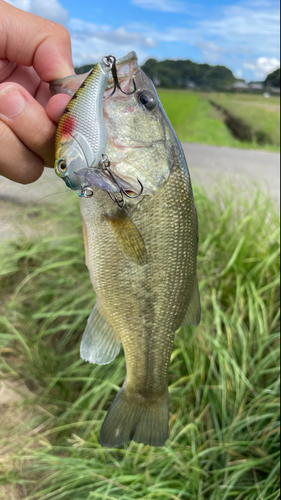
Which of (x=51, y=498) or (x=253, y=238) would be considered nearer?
(x=51, y=498)

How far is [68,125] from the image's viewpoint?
0.54 metres

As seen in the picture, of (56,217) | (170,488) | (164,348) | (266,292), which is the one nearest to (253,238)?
(266,292)

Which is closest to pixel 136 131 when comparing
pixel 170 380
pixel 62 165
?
pixel 62 165

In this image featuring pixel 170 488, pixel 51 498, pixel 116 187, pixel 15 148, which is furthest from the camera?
pixel 170 488

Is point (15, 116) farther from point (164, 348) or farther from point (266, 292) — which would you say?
point (266, 292)

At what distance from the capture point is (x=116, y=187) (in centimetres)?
57

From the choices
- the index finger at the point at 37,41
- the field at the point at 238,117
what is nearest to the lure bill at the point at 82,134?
the index finger at the point at 37,41

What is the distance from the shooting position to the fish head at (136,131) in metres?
0.62

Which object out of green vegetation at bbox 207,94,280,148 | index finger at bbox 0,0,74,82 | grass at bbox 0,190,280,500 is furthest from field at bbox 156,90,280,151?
index finger at bbox 0,0,74,82

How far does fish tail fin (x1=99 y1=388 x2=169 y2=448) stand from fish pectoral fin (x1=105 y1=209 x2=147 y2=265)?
0.35m

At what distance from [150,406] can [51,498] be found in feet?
1.94

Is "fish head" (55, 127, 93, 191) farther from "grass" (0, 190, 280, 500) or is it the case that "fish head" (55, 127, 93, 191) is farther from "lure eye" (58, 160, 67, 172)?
"grass" (0, 190, 280, 500)

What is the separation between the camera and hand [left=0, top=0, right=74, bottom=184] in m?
0.66

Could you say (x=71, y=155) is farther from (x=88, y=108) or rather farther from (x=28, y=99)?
(x=28, y=99)
